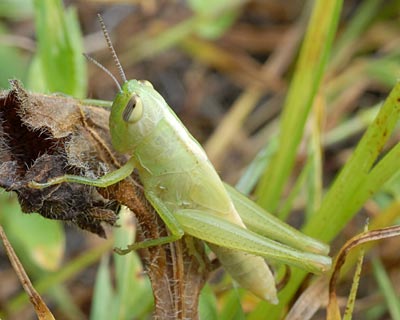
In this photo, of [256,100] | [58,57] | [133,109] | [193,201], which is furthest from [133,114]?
[256,100]

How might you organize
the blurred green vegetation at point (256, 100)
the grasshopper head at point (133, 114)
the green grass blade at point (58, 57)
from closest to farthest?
the grasshopper head at point (133, 114)
the blurred green vegetation at point (256, 100)
the green grass blade at point (58, 57)

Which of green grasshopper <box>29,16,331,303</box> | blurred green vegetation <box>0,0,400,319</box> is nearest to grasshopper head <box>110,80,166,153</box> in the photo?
green grasshopper <box>29,16,331,303</box>

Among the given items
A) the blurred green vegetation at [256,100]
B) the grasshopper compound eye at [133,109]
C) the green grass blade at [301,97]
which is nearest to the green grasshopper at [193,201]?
the grasshopper compound eye at [133,109]

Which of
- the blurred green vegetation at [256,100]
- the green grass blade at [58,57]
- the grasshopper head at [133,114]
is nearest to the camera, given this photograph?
the grasshopper head at [133,114]

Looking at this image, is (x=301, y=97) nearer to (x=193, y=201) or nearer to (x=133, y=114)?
(x=193, y=201)

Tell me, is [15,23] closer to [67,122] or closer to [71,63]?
[71,63]

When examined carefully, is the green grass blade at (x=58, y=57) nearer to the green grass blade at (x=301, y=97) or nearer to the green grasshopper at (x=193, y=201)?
the green grasshopper at (x=193, y=201)

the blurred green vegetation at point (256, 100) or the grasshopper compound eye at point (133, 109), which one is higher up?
the grasshopper compound eye at point (133, 109)

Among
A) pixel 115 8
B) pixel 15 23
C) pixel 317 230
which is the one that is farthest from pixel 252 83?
pixel 317 230
